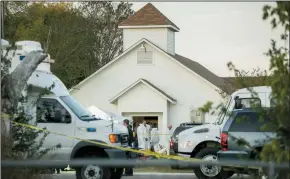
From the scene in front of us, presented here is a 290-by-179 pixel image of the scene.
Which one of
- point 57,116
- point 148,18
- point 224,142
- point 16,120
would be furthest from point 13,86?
point 148,18

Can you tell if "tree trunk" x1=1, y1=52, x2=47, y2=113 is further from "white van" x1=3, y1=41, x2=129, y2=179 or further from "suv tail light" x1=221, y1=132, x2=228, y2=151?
"suv tail light" x1=221, y1=132, x2=228, y2=151

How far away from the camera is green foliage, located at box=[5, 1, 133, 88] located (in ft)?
146

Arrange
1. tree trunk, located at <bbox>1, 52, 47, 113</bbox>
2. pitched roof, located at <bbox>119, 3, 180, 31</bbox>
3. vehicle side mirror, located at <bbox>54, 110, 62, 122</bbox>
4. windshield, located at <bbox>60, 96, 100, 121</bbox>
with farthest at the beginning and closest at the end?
1. pitched roof, located at <bbox>119, 3, 180, 31</bbox>
2. windshield, located at <bbox>60, 96, 100, 121</bbox>
3. vehicle side mirror, located at <bbox>54, 110, 62, 122</bbox>
4. tree trunk, located at <bbox>1, 52, 47, 113</bbox>

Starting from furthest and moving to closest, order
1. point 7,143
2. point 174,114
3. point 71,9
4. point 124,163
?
point 71,9
point 174,114
point 7,143
point 124,163

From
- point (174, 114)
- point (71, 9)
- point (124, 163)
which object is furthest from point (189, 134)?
point (71, 9)

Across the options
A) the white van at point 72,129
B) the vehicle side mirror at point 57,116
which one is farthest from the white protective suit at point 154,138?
the vehicle side mirror at point 57,116

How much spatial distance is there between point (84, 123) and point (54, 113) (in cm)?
70

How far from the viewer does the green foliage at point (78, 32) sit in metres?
44.5

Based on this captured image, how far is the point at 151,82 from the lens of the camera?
131 ft

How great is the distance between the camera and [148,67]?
133 ft

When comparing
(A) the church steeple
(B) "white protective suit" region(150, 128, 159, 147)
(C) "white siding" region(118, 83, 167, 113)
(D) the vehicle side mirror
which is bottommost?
(B) "white protective suit" region(150, 128, 159, 147)

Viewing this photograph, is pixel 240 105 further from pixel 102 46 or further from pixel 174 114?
pixel 102 46

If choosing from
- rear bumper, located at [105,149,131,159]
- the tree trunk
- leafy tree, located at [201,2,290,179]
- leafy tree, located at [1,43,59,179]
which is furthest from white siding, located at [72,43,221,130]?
leafy tree, located at [201,2,290,179]

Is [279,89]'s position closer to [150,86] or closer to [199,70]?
[150,86]
